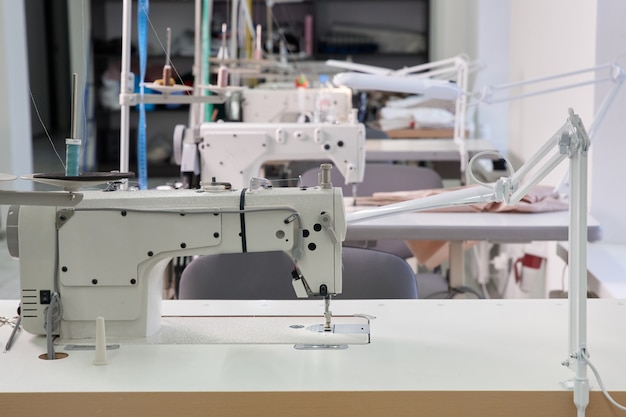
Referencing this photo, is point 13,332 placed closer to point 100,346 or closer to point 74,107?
point 100,346

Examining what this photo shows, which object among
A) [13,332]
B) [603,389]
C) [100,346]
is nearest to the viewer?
[603,389]

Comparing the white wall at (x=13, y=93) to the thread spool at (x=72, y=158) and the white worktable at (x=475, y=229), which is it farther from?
the thread spool at (x=72, y=158)

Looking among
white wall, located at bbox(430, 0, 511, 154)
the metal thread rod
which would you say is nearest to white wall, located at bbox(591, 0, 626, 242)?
the metal thread rod

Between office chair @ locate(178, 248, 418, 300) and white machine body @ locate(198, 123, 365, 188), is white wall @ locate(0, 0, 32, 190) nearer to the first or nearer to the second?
white machine body @ locate(198, 123, 365, 188)

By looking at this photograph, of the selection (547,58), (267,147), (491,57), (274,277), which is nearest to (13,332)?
(274,277)

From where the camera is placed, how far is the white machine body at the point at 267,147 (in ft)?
9.52

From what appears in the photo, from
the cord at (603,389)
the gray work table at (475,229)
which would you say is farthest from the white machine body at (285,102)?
the cord at (603,389)

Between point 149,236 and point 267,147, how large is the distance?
1.32m

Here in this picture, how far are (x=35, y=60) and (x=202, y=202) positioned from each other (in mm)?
10269

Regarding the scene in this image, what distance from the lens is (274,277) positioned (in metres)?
2.39

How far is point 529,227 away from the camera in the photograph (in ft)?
9.29
